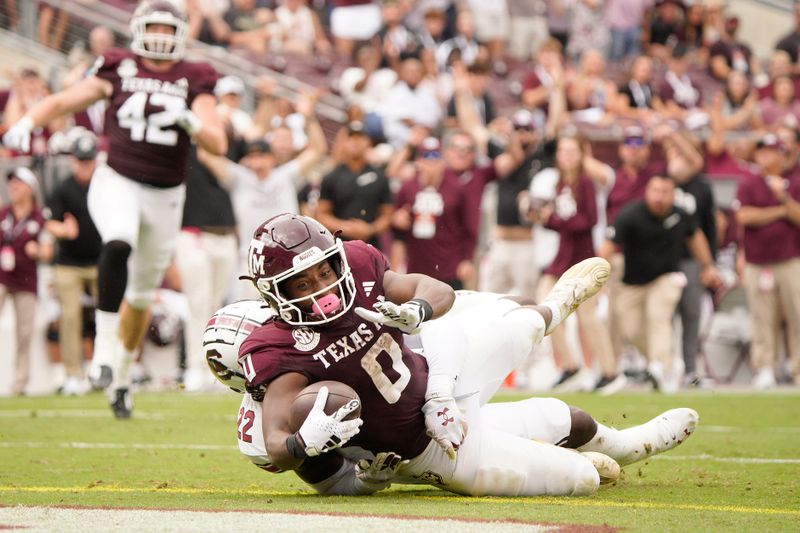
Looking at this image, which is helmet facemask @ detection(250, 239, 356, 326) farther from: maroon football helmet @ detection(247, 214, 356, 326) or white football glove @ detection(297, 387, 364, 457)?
white football glove @ detection(297, 387, 364, 457)

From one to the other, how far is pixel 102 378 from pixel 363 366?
371cm

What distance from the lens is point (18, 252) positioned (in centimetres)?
1232

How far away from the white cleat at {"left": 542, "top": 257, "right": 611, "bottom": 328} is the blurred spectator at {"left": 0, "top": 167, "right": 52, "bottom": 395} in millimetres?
7334

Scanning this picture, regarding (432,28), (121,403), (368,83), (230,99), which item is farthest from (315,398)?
(432,28)

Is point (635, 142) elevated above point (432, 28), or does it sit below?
below

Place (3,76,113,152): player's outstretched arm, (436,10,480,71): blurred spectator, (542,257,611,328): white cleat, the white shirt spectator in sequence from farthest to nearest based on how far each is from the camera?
(436,10,480,71): blurred spectator, the white shirt spectator, (3,76,113,152): player's outstretched arm, (542,257,611,328): white cleat

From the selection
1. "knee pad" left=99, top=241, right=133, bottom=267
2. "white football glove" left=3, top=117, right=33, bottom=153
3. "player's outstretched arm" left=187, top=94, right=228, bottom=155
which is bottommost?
"knee pad" left=99, top=241, right=133, bottom=267

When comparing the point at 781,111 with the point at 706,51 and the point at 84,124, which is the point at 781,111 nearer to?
the point at 706,51

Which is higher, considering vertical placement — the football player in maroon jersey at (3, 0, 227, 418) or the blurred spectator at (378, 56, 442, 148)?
the blurred spectator at (378, 56, 442, 148)

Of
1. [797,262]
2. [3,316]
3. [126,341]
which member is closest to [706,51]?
[797,262]

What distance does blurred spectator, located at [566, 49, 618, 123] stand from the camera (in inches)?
623

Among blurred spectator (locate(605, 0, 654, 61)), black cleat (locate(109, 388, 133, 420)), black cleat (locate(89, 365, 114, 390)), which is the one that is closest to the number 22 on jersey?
black cleat (locate(89, 365, 114, 390))

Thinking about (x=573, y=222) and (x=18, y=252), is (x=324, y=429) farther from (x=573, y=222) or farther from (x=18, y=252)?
(x=18, y=252)

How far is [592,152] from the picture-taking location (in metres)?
14.9
